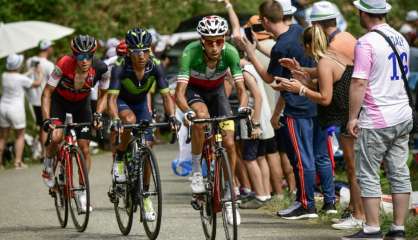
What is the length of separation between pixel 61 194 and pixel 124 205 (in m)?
1.11

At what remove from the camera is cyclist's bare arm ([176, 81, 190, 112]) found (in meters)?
11.7

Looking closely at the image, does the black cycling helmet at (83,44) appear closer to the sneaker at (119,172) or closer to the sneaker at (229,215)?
the sneaker at (119,172)

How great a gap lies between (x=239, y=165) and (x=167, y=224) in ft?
7.27

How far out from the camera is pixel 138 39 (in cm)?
1242

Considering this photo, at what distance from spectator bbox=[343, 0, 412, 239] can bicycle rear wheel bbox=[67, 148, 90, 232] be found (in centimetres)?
315

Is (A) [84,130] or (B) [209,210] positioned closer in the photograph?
(B) [209,210]

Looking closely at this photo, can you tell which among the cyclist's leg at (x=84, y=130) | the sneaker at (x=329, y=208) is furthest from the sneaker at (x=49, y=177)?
the sneaker at (x=329, y=208)

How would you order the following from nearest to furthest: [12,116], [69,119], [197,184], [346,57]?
[197,184] < [346,57] < [69,119] < [12,116]

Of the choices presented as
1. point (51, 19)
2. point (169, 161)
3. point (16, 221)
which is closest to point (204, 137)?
point (16, 221)

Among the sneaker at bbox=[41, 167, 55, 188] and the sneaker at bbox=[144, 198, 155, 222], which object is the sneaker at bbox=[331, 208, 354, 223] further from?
the sneaker at bbox=[41, 167, 55, 188]

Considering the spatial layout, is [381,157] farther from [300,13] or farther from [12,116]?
[12,116]

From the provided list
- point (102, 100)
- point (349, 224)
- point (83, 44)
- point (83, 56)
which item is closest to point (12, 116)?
point (102, 100)

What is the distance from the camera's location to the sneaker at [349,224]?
12023 millimetres

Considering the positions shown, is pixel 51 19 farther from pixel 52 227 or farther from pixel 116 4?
pixel 52 227
